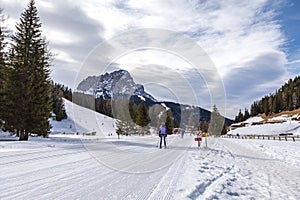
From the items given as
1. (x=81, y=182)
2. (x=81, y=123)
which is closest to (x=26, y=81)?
(x=81, y=182)

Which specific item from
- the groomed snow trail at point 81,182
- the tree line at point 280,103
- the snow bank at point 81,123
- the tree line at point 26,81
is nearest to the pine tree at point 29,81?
the tree line at point 26,81

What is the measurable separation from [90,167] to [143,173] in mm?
1855

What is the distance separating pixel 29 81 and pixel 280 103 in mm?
152322

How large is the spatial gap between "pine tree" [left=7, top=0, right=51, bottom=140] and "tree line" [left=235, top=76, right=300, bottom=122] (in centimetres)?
13981

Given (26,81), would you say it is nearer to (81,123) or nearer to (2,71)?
(2,71)

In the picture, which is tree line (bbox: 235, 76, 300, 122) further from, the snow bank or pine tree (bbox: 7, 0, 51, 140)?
pine tree (bbox: 7, 0, 51, 140)

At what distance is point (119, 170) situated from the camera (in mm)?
8547

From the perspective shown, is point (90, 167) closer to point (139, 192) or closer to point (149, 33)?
point (139, 192)

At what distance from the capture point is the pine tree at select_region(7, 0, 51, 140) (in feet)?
78.3

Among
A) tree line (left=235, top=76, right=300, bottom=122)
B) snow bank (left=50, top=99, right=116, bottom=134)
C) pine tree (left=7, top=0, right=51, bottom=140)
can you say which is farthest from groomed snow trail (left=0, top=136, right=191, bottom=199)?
tree line (left=235, top=76, right=300, bottom=122)

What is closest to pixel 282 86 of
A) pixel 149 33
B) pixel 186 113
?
pixel 186 113

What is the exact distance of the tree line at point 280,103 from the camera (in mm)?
143250

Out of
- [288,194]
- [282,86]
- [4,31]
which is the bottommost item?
[288,194]

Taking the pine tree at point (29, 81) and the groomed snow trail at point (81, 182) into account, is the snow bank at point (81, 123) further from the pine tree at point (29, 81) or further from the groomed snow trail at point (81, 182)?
the groomed snow trail at point (81, 182)
